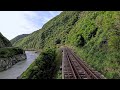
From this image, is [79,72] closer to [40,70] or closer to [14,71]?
[40,70]

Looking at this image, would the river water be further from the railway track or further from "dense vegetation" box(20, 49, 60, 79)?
the railway track

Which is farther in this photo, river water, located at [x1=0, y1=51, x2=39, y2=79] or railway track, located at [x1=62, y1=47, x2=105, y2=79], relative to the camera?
river water, located at [x1=0, y1=51, x2=39, y2=79]

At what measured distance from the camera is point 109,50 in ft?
73.2

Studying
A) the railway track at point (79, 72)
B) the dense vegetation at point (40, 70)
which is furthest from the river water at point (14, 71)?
the railway track at point (79, 72)

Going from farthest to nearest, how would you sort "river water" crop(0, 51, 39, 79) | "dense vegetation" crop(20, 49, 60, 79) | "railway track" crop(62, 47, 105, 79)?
1. "river water" crop(0, 51, 39, 79)
2. "dense vegetation" crop(20, 49, 60, 79)
3. "railway track" crop(62, 47, 105, 79)

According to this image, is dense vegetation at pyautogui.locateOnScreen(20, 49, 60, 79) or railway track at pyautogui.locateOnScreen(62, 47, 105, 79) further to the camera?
dense vegetation at pyautogui.locateOnScreen(20, 49, 60, 79)

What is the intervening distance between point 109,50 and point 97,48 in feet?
14.2

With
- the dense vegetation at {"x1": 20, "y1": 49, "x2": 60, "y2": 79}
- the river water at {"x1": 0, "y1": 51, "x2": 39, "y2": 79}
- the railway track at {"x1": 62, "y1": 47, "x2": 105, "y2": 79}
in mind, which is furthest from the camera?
the river water at {"x1": 0, "y1": 51, "x2": 39, "y2": 79}

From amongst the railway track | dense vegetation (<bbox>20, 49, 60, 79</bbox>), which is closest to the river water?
dense vegetation (<bbox>20, 49, 60, 79</bbox>)

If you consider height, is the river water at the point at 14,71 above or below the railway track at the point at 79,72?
below

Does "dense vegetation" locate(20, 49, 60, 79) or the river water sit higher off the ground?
"dense vegetation" locate(20, 49, 60, 79)

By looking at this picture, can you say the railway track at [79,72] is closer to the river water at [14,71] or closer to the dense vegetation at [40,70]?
the dense vegetation at [40,70]

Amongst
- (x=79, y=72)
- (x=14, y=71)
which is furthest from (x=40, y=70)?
(x=14, y=71)
